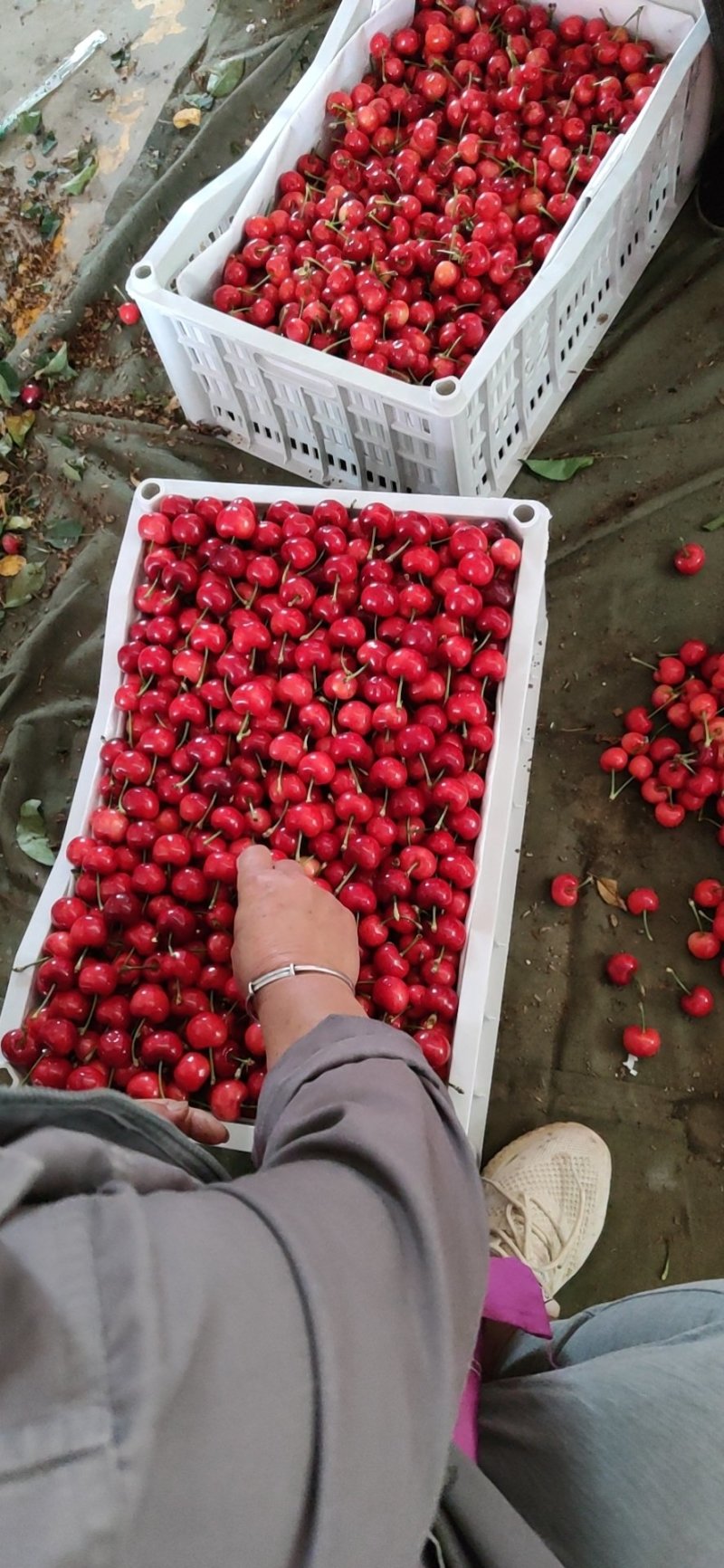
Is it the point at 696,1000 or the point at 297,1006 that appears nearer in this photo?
the point at 297,1006

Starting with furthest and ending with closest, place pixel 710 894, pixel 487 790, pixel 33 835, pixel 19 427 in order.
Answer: pixel 19 427 < pixel 33 835 < pixel 710 894 < pixel 487 790

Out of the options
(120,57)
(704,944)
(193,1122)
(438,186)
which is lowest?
(704,944)

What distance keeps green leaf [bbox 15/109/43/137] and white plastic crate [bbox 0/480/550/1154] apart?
151 centimetres

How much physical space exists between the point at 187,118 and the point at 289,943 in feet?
7.13

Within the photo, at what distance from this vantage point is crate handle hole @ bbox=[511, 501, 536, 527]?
1.50 m

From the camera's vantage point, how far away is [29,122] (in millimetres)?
2510

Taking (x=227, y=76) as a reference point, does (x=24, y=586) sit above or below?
below

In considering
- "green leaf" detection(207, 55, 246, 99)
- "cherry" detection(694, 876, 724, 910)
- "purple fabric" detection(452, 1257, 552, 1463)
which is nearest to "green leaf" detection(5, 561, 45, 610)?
"green leaf" detection(207, 55, 246, 99)

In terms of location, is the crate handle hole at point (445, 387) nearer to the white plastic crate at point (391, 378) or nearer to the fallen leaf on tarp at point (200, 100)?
the white plastic crate at point (391, 378)

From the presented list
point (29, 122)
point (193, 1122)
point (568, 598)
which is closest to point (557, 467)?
point (568, 598)

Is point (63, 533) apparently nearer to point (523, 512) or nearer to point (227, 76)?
point (523, 512)

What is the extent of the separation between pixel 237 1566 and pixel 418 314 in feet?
5.55

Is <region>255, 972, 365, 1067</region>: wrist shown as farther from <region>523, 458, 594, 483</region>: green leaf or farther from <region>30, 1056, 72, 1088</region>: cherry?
<region>523, 458, 594, 483</region>: green leaf

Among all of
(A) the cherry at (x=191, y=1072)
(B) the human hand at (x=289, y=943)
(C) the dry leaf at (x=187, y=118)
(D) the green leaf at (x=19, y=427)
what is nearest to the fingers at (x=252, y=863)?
(B) the human hand at (x=289, y=943)
